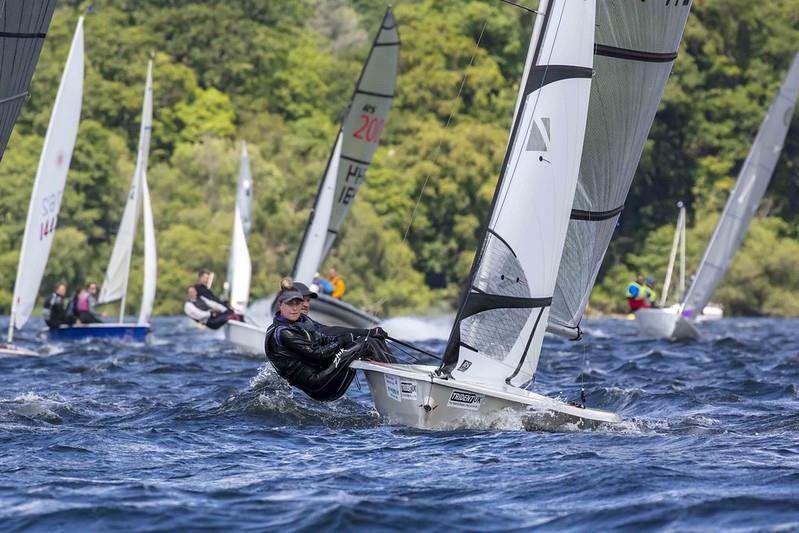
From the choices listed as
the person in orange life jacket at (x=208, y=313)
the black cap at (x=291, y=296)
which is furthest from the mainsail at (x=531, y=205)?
the person in orange life jacket at (x=208, y=313)

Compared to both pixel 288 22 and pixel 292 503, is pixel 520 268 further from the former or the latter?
pixel 288 22

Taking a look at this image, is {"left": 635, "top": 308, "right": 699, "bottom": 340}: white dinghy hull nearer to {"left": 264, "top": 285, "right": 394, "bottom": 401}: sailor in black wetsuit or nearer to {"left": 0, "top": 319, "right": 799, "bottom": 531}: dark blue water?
{"left": 0, "top": 319, "right": 799, "bottom": 531}: dark blue water

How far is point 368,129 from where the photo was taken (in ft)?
76.6

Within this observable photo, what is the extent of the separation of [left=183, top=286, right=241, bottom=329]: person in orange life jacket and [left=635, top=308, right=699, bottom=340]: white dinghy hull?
8.27 m

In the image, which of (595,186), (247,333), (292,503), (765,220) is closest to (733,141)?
(765,220)

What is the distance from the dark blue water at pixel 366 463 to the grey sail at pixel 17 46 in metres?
2.44

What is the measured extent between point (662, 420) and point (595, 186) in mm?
2189

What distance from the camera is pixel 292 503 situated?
27.7 feet

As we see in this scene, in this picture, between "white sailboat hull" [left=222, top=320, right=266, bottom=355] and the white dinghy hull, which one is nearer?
"white sailboat hull" [left=222, top=320, right=266, bottom=355]

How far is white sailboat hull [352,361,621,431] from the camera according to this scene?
10969mm

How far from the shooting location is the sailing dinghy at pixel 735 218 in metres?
26.1

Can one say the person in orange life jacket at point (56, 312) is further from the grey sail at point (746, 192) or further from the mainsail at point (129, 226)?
the grey sail at point (746, 192)

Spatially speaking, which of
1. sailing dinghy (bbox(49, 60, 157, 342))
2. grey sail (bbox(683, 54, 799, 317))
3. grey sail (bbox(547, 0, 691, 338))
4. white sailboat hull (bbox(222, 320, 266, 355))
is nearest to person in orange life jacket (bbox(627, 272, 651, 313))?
grey sail (bbox(683, 54, 799, 317))

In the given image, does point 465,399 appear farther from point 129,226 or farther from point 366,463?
point 129,226
